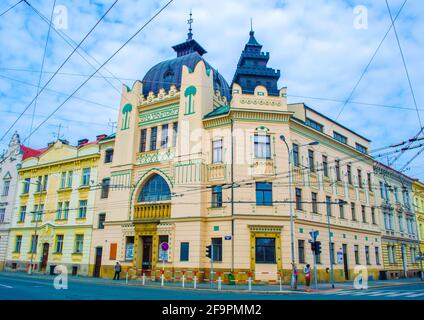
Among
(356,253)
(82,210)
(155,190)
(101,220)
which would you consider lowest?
(356,253)

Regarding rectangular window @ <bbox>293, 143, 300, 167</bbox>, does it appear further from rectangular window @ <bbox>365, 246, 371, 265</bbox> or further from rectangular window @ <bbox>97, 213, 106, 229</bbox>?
rectangular window @ <bbox>97, 213, 106, 229</bbox>

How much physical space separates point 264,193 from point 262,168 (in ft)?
6.54

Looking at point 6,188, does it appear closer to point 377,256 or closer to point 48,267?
point 48,267

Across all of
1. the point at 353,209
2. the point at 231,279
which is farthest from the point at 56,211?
the point at 353,209

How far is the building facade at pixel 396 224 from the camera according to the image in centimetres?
4034

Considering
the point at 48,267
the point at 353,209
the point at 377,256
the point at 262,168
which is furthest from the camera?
the point at 377,256

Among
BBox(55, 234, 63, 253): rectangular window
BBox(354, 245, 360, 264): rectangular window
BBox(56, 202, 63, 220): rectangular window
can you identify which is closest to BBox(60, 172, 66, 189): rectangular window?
BBox(56, 202, 63, 220): rectangular window

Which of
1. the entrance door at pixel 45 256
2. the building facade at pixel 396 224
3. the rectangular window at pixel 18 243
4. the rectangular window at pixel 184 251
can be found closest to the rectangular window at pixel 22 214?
the rectangular window at pixel 18 243

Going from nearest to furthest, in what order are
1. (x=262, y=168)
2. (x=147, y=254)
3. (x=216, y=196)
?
(x=262, y=168), (x=216, y=196), (x=147, y=254)

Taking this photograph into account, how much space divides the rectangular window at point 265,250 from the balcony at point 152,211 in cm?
796

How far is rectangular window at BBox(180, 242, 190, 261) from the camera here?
26.7m

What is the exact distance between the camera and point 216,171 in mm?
28000
